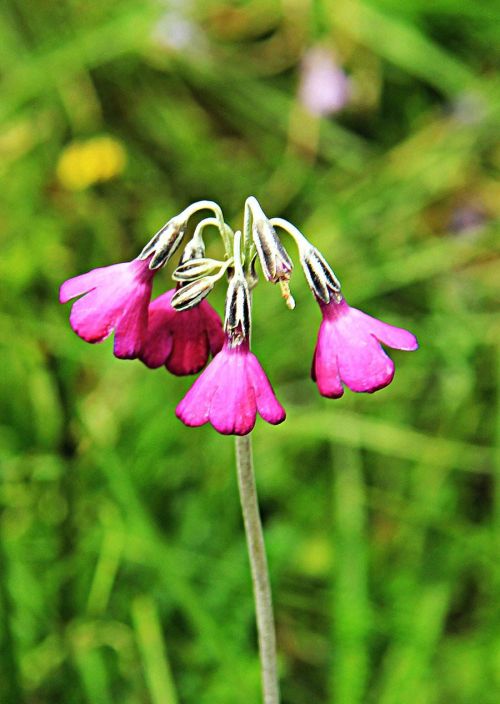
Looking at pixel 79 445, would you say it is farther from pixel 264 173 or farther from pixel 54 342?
pixel 264 173

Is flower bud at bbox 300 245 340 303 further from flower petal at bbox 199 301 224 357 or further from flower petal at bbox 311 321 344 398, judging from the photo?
flower petal at bbox 199 301 224 357

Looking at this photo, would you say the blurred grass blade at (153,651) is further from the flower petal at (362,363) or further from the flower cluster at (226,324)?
the flower petal at (362,363)

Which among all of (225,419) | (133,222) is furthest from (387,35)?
(225,419)

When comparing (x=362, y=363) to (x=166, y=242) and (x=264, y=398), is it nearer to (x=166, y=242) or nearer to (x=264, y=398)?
(x=264, y=398)

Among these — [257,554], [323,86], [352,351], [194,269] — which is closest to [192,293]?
[194,269]

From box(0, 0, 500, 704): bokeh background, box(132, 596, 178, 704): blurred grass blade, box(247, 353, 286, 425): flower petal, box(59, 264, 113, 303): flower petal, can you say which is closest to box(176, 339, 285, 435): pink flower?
box(247, 353, 286, 425): flower petal

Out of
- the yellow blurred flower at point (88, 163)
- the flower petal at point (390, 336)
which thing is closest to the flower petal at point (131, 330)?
the flower petal at point (390, 336)
